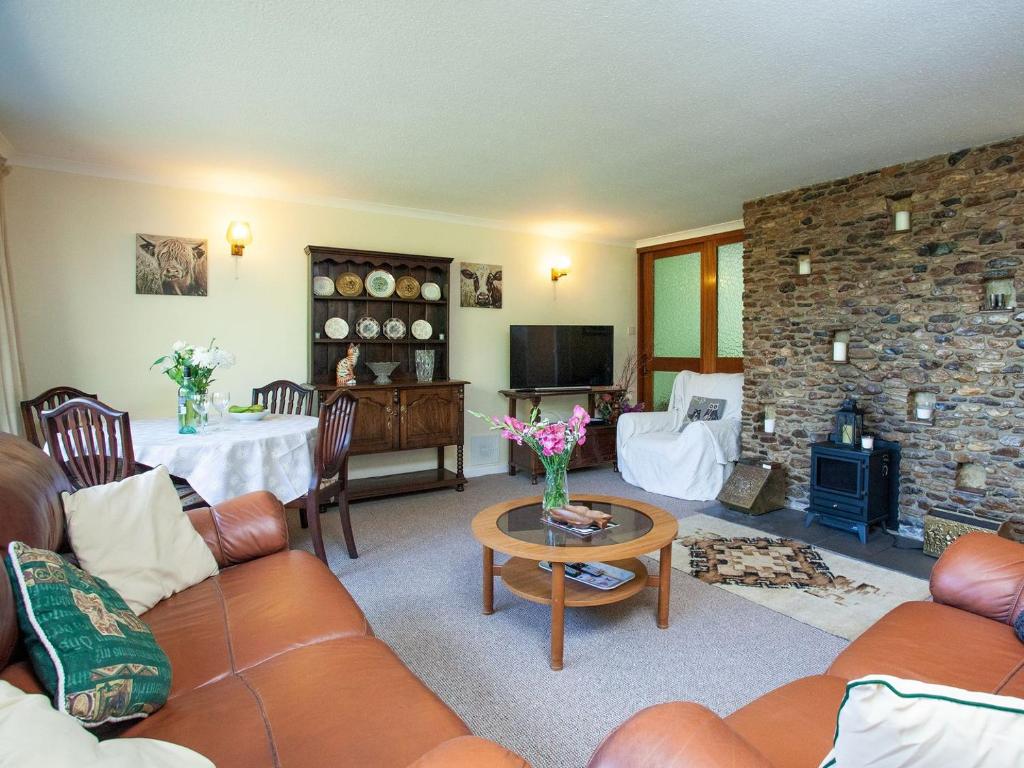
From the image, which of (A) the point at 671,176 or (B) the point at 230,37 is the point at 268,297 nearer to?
(B) the point at 230,37

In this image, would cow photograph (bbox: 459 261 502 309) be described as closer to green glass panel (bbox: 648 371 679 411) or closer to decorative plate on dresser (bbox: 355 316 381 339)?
decorative plate on dresser (bbox: 355 316 381 339)

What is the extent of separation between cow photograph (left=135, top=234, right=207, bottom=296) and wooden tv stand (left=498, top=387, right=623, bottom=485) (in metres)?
2.78

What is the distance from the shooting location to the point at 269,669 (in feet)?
4.70

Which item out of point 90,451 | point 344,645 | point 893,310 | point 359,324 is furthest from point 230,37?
point 893,310

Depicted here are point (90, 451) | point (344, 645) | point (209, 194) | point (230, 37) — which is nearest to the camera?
point (344, 645)

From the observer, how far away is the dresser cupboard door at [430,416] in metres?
4.74

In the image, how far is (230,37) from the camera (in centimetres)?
229

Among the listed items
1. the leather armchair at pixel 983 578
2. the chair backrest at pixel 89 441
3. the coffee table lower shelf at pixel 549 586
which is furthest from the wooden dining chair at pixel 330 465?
the leather armchair at pixel 983 578

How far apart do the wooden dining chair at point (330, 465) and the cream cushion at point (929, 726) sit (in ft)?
9.62

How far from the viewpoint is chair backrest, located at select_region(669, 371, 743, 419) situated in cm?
515

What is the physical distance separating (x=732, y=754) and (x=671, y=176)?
391 centimetres

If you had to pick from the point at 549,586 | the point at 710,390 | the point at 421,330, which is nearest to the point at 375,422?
the point at 421,330

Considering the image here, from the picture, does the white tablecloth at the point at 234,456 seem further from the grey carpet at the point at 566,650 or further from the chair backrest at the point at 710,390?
the chair backrest at the point at 710,390

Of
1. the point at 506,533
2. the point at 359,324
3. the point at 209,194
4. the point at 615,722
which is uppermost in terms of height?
the point at 209,194
